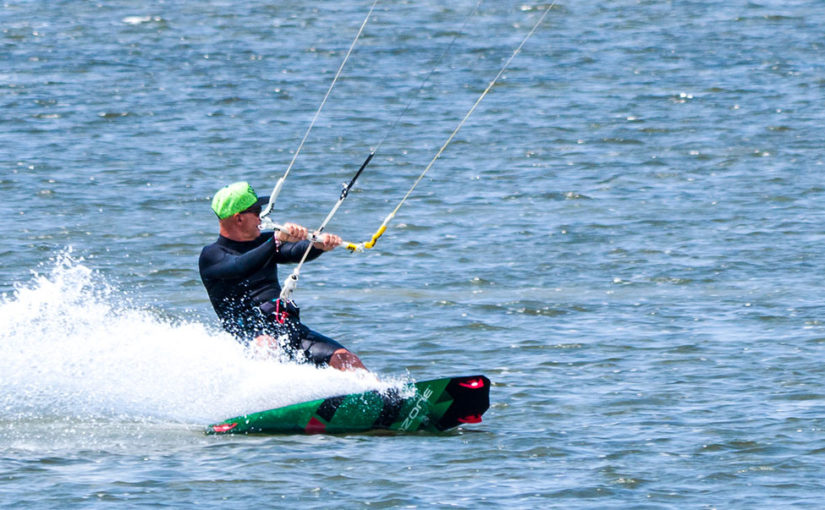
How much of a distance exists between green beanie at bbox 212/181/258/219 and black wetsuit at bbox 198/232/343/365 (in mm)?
240

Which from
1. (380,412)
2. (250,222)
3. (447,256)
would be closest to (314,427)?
(380,412)

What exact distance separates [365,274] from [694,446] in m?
7.34

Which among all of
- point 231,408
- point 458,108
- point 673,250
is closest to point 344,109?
point 458,108

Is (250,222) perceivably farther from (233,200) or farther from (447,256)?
(447,256)

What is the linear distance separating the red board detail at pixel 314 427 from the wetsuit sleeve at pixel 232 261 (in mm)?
1191

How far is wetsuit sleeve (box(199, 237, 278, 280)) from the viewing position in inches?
463

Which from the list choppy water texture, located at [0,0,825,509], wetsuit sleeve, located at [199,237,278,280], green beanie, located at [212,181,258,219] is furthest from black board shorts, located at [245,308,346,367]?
green beanie, located at [212,181,258,219]

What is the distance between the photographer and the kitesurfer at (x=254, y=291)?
39.2ft

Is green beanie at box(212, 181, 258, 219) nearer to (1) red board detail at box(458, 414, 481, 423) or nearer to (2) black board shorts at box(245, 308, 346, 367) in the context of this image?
(2) black board shorts at box(245, 308, 346, 367)

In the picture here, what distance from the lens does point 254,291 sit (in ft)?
39.7

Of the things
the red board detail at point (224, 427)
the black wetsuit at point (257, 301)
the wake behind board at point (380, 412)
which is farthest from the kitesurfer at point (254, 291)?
the red board detail at point (224, 427)

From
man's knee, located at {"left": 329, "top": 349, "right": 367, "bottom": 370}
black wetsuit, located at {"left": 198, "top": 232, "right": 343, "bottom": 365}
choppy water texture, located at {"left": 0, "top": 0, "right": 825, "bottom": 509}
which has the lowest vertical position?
choppy water texture, located at {"left": 0, "top": 0, "right": 825, "bottom": 509}

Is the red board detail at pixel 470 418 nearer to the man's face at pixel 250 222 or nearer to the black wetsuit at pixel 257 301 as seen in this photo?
the black wetsuit at pixel 257 301

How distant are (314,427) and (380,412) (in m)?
0.50
